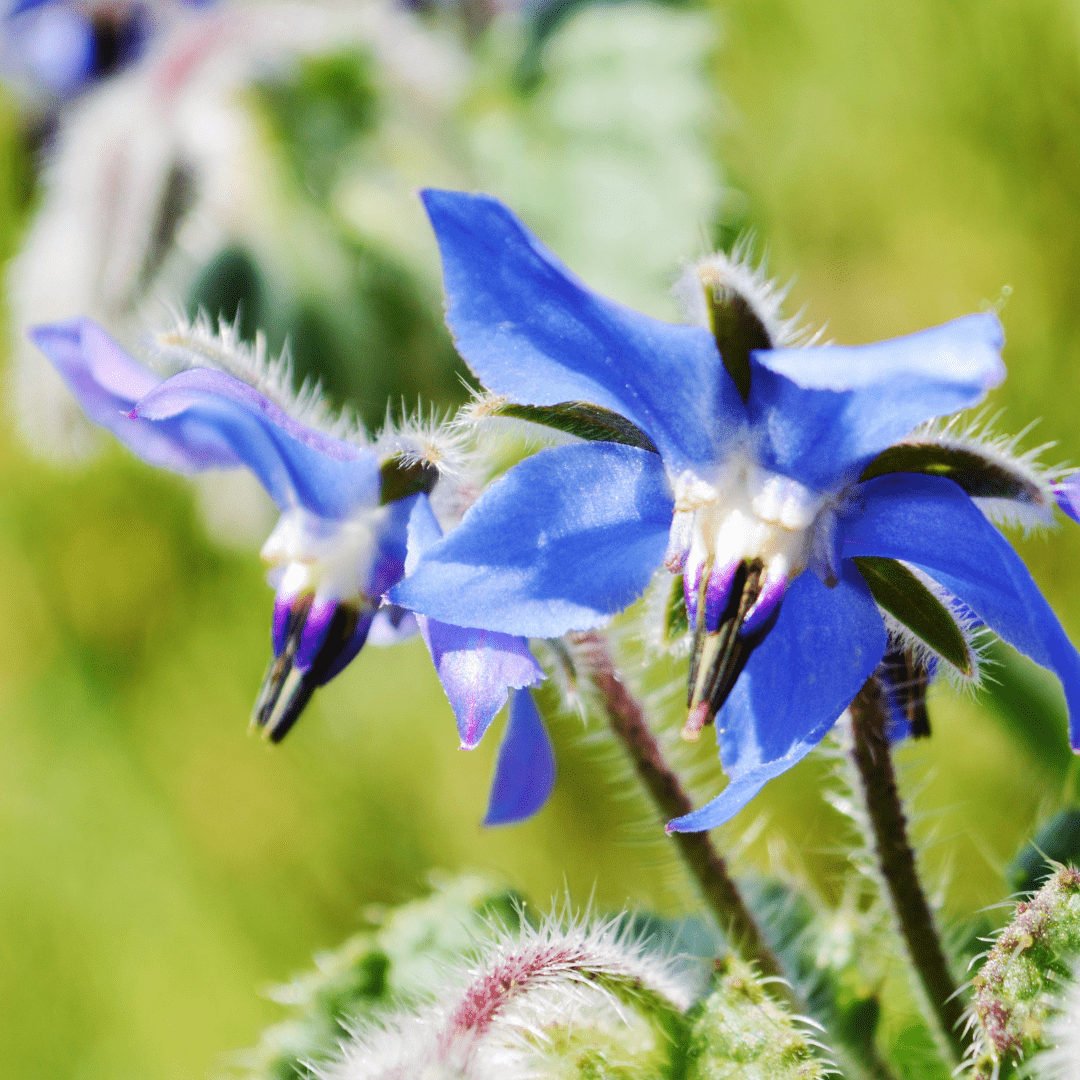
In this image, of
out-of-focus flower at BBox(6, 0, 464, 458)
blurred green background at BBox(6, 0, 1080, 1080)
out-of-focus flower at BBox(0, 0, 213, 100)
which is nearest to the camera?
out-of-focus flower at BBox(6, 0, 464, 458)

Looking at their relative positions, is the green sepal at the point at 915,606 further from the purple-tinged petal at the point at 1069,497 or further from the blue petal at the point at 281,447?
the blue petal at the point at 281,447

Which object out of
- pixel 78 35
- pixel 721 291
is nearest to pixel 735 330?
pixel 721 291

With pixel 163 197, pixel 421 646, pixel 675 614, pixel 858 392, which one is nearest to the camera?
pixel 858 392

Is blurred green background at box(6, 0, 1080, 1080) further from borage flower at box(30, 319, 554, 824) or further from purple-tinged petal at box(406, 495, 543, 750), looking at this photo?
purple-tinged petal at box(406, 495, 543, 750)

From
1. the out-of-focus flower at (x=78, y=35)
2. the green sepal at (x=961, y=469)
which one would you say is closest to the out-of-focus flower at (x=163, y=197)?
the out-of-focus flower at (x=78, y=35)

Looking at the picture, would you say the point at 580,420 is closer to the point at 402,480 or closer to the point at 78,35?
the point at 402,480

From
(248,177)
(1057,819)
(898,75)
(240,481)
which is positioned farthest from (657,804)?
(898,75)

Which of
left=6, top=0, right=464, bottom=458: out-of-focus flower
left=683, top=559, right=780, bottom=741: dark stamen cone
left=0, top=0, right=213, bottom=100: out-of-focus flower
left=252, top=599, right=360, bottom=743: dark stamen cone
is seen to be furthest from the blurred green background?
left=683, top=559, right=780, bottom=741: dark stamen cone
